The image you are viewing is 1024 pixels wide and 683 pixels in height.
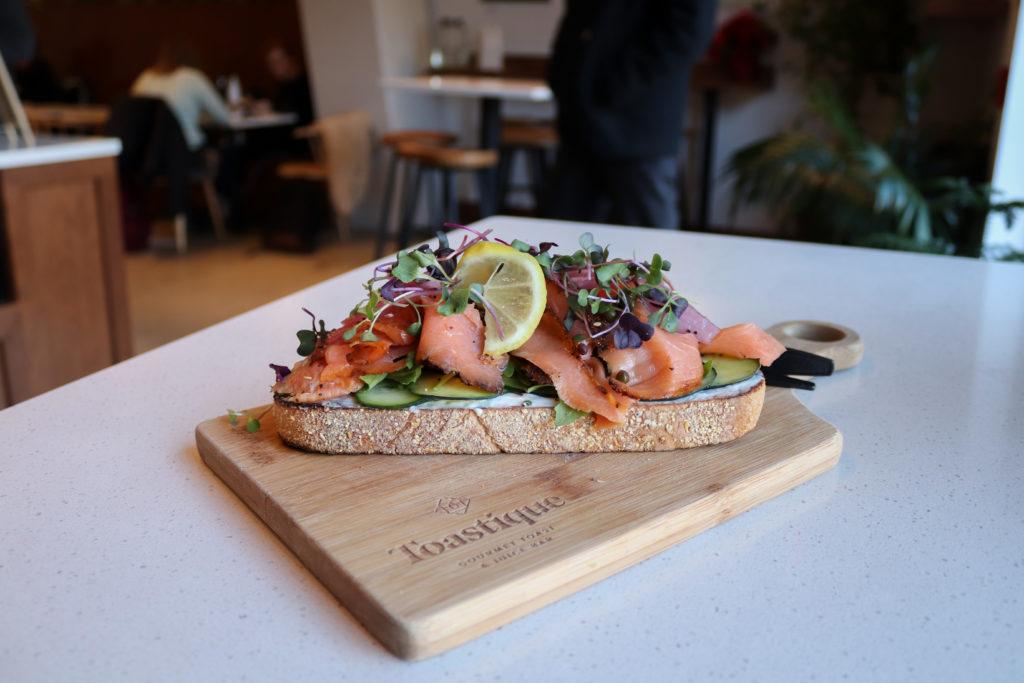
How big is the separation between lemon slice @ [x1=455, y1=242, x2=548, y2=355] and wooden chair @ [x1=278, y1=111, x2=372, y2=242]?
17.8ft

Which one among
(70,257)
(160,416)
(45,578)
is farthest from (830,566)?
(70,257)

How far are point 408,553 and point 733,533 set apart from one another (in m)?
0.31

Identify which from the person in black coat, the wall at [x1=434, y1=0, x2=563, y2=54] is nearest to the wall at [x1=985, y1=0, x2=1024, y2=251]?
the person in black coat

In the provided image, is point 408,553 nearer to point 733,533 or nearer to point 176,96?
point 733,533

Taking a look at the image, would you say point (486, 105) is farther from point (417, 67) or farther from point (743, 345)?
point (743, 345)

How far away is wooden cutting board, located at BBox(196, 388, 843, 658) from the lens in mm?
720

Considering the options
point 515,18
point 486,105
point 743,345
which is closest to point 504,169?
point 486,105

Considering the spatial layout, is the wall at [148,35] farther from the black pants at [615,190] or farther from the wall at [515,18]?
the black pants at [615,190]

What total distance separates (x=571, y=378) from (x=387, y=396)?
189 millimetres

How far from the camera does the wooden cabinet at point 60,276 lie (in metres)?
2.88

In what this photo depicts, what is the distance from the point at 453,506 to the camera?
A: 85 centimetres

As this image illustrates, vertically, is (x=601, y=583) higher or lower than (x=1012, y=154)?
lower

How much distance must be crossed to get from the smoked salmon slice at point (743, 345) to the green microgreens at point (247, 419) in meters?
0.49

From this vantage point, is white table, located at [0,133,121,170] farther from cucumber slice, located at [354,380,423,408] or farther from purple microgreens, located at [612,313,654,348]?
purple microgreens, located at [612,313,654,348]
